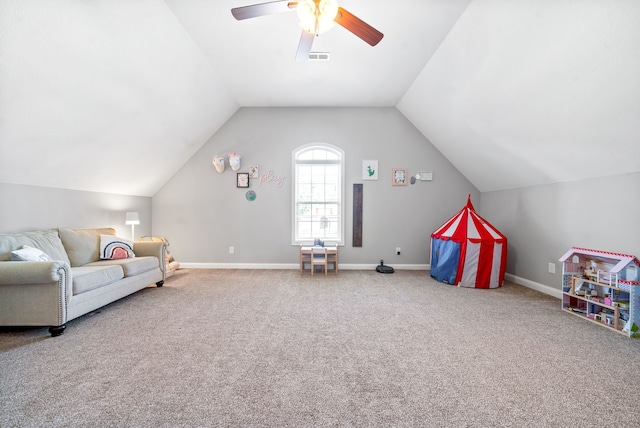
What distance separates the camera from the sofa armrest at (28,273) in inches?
95.9

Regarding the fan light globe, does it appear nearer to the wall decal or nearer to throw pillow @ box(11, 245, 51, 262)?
throw pillow @ box(11, 245, 51, 262)

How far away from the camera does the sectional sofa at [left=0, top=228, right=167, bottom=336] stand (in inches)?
98.3

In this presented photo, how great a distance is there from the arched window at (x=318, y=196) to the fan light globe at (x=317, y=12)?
3.34 meters

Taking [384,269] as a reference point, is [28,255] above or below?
above

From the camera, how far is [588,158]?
3145 mm

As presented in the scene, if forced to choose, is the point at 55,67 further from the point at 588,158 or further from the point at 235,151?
the point at 588,158

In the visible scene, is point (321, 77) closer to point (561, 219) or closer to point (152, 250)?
point (152, 250)

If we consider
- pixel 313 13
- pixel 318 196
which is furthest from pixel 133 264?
pixel 313 13

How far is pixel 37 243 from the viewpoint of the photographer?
10.1 ft

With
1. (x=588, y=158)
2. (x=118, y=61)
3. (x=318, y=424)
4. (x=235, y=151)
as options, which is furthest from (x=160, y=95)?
(x=588, y=158)

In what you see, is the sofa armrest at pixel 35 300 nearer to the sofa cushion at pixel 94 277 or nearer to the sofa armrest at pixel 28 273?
the sofa armrest at pixel 28 273

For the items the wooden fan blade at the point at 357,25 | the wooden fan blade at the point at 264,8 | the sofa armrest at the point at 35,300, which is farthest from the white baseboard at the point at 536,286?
the sofa armrest at the point at 35,300

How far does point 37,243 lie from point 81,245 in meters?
0.50

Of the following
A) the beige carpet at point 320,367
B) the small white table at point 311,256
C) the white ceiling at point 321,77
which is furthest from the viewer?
the small white table at point 311,256
